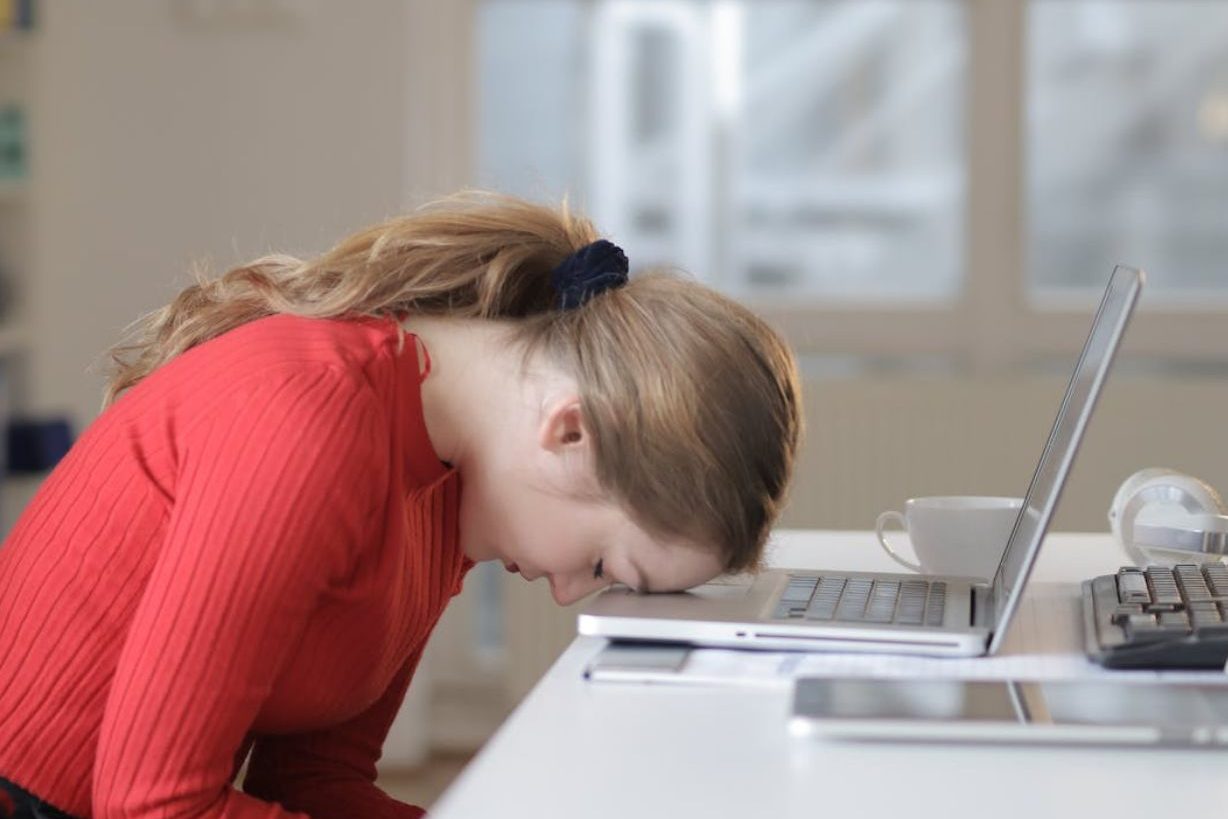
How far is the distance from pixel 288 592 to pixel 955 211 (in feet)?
8.26

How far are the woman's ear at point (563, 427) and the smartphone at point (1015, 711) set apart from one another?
0.83ft

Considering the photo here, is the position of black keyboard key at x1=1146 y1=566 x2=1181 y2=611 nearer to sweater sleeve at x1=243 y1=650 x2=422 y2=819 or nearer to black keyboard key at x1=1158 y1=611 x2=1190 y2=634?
black keyboard key at x1=1158 y1=611 x2=1190 y2=634

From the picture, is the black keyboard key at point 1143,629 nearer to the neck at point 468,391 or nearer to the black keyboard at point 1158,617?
the black keyboard at point 1158,617

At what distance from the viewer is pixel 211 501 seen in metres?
0.99

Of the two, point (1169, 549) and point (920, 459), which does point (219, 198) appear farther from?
point (1169, 549)

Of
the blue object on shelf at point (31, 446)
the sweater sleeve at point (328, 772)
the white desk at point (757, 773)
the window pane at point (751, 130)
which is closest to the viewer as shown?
the white desk at point (757, 773)

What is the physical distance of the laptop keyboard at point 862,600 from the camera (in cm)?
118

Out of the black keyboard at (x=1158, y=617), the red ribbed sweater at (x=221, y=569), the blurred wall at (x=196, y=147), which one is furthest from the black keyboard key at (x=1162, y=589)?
the blurred wall at (x=196, y=147)

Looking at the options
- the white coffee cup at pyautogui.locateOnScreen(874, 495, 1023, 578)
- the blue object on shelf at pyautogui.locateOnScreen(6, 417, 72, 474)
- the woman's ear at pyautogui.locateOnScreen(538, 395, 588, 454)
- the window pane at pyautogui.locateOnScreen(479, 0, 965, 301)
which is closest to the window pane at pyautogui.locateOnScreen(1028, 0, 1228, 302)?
the window pane at pyautogui.locateOnScreen(479, 0, 965, 301)

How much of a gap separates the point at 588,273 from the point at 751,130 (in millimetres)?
2190

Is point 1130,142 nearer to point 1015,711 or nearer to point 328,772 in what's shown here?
point 328,772

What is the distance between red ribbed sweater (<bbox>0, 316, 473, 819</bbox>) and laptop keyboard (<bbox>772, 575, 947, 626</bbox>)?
26 cm

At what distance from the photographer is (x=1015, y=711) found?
959mm

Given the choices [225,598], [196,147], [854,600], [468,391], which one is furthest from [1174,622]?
[196,147]
